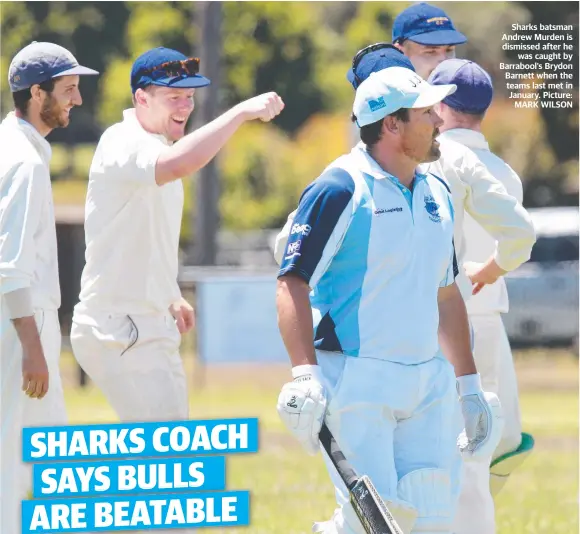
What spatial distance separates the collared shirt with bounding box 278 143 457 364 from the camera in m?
5.63

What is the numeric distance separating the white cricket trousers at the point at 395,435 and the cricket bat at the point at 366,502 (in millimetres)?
88

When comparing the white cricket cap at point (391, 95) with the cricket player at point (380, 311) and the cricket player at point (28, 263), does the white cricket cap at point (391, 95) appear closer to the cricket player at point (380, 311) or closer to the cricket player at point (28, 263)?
the cricket player at point (380, 311)

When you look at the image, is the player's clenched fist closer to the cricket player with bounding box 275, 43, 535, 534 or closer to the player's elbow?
the cricket player with bounding box 275, 43, 535, 534

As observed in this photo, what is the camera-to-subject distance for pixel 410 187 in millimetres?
5887

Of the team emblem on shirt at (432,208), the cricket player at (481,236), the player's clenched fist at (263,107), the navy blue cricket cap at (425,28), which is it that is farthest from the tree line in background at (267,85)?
the team emblem on shirt at (432,208)

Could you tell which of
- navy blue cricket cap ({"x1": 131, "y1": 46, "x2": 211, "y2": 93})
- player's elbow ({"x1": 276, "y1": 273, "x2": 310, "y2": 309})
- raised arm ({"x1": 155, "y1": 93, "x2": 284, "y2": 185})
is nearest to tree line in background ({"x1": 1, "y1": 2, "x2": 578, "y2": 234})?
navy blue cricket cap ({"x1": 131, "y1": 46, "x2": 211, "y2": 93})

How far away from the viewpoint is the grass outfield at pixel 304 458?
9.34m

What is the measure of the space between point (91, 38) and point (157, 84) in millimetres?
27478

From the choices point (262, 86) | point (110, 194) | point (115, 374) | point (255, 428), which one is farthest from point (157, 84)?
point (262, 86)

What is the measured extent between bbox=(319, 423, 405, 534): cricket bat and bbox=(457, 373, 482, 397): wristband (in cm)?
80

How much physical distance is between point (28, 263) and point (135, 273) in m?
0.52

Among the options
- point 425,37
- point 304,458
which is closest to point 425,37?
point 425,37

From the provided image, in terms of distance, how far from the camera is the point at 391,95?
5.78 meters

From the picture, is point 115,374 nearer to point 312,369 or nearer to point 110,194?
point 110,194
